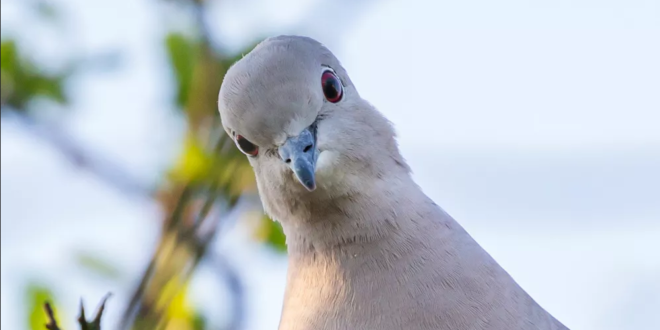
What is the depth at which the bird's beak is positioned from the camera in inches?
105

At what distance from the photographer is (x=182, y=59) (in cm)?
402

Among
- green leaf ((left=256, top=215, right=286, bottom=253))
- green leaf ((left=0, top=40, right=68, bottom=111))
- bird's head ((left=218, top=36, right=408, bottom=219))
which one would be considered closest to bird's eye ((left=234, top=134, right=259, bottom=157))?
bird's head ((left=218, top=36, right=408, bottom=219))

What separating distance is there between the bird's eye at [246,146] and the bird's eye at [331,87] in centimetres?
26

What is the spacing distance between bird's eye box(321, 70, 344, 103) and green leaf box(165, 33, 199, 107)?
0.96 metres

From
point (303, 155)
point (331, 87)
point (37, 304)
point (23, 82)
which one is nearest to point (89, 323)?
point (303, 155)

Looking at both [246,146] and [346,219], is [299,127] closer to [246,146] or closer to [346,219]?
[246,146]

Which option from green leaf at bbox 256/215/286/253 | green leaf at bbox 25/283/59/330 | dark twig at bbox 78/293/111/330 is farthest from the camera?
green leaf at bbox 256/215/286/253

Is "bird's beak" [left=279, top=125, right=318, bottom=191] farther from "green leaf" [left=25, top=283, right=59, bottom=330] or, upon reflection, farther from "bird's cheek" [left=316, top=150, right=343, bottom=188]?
"green leaf" [left=25, top=283, right=59, bottom=330]

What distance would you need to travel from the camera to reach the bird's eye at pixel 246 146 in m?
2.95

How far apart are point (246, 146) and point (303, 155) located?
295 mm

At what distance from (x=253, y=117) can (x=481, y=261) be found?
0.78 m

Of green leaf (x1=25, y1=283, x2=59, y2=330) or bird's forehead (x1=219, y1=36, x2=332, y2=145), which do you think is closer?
bird's forehead (x1=219, y1=36, x2=332, y2=145)

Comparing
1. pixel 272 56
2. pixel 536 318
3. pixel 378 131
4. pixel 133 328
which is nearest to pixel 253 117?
pixel 272 56

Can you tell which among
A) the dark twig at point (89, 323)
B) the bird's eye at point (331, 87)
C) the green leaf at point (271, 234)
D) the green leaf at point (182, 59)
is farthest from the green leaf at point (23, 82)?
the dark twig at point (89, 323)
